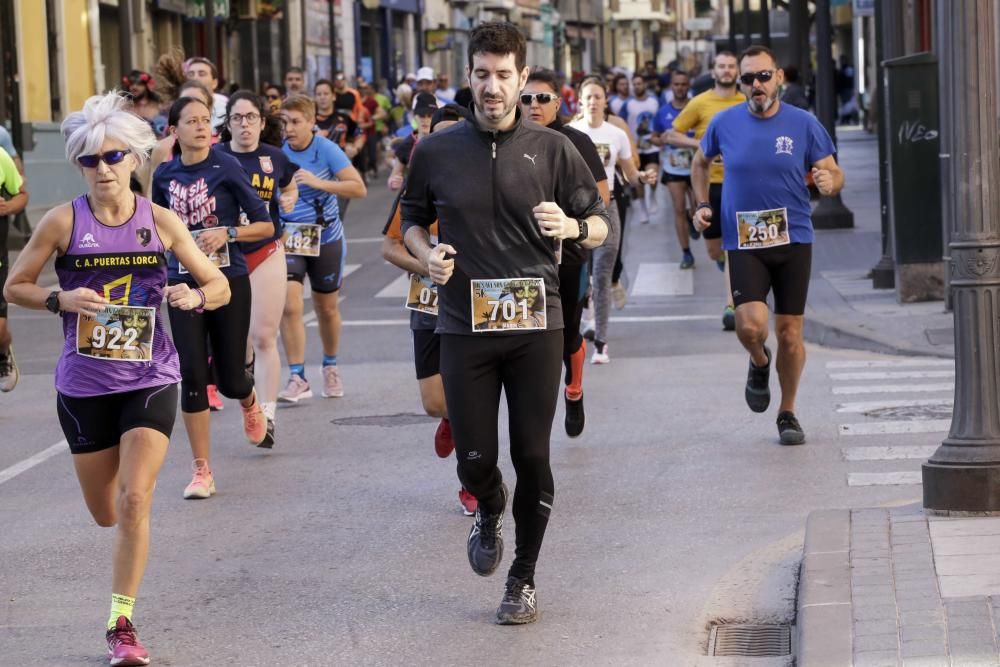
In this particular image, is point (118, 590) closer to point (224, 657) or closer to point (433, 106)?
point (224, 657)

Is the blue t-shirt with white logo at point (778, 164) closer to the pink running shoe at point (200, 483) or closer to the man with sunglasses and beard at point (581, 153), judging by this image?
the man with sunglasses and beard at point (581, 153)

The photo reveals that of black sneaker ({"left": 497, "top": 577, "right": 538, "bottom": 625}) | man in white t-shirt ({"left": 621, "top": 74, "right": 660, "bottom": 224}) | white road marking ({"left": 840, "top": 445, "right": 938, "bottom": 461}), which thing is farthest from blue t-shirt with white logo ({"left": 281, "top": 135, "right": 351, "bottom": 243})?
man in white t-shirt ({"left": 621, "top": 74, "right": 660, "bottom": 224})

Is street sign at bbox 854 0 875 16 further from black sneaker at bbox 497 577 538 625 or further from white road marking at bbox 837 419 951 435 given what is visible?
black sneaker at bbox 497 577 538 625

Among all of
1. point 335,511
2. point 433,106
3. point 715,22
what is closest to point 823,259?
point 433,106

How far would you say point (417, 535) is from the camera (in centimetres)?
785

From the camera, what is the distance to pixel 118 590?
234 inches

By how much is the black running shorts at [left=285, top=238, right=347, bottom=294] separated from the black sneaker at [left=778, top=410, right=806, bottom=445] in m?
3.32

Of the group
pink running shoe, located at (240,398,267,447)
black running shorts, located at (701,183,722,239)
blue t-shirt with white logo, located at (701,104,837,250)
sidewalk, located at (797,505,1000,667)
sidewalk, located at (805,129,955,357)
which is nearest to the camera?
sidewalk, located at (797,505,1000,667)

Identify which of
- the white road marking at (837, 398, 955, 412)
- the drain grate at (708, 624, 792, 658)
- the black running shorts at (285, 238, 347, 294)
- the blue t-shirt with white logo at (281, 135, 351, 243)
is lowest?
the drain grate at (708, 624, 792, 658)

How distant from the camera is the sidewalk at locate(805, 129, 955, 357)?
13633mm

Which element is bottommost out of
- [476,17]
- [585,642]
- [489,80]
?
[585,642]

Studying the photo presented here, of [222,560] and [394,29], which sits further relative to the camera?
[394,29]

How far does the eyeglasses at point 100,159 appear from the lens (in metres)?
6.05

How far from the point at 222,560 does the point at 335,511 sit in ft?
3.43
